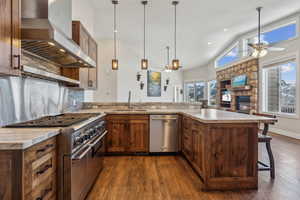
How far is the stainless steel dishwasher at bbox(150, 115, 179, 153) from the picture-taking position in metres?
4.09

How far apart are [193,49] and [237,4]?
14.2 feet

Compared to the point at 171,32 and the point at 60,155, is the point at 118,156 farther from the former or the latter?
the point at 171,32

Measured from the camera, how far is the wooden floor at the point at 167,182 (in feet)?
7.96

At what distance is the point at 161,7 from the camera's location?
5.08 meters

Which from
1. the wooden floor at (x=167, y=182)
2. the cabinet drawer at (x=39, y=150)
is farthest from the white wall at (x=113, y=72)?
the cabinet drawer at (x=39, y=150)

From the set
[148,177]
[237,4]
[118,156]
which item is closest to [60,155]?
[148,177]

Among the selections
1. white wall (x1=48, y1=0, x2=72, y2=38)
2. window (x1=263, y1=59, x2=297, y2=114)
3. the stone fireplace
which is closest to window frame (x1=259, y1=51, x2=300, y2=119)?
window (x1=263, y1=59, x2=297, y2=114)

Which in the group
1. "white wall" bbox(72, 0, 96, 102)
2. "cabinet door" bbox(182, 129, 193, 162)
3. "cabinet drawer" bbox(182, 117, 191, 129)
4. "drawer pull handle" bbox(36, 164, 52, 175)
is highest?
"white wall" bbox(72, 0, 96, 102)

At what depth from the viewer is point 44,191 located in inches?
59.1

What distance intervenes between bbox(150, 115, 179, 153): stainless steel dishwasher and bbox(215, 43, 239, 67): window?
617cm

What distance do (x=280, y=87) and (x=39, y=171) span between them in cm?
739

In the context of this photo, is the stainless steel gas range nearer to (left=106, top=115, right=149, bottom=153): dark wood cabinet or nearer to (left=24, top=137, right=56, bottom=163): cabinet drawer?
(left=24, top=137, right=56, bottom=163): cabinet drawer

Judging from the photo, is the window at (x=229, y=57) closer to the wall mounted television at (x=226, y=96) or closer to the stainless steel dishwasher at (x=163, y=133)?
the wall mounted television at (x=226, y=96)

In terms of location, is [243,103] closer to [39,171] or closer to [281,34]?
[281,34]
